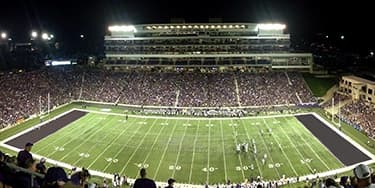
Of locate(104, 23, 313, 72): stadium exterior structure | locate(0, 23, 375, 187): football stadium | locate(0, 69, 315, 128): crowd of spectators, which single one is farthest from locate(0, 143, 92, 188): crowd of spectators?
locate(104, 23, 313, 72): stadium exterior structure

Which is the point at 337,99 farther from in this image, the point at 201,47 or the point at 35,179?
the point at 35,179

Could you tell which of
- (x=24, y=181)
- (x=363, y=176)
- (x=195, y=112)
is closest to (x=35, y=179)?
(x=24, y=181)

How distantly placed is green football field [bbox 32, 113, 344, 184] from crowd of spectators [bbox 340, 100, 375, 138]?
4.82m

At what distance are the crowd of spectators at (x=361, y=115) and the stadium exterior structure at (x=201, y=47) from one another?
19.7m

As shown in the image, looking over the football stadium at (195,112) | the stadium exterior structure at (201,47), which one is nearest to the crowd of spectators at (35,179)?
the football stadium at (195,112)

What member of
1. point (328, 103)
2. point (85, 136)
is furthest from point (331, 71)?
point (85, 136)

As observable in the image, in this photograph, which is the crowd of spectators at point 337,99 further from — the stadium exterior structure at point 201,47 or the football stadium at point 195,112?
the stadium exterior structure at point 201,47

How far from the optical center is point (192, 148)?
35.1 meters

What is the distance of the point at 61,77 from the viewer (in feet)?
198

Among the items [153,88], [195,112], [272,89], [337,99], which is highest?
[153,88]

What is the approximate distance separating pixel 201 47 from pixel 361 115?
31.8 meters

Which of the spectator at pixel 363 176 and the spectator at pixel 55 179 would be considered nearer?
the spectator at pixel 363 176

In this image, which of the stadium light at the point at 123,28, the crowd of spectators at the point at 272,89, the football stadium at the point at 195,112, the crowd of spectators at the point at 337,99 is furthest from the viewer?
the stadium light at the point at 123,28

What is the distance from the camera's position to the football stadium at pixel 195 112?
3056 cm
